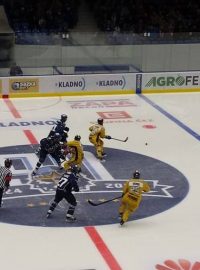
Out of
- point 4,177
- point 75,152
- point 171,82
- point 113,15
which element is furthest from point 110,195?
point 113,15

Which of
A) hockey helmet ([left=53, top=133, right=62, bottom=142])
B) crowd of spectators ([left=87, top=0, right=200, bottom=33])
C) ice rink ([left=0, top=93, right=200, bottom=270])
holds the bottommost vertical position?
A: ice rink ([left=0, top=93, right=200, bottom=270])

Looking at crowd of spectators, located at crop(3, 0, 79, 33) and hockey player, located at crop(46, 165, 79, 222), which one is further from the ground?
crowd of spectators, located at crop(3, 0, 79, 33)

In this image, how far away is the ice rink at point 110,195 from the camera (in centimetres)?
992

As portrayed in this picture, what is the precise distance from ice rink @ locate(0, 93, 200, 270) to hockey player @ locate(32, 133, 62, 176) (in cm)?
43

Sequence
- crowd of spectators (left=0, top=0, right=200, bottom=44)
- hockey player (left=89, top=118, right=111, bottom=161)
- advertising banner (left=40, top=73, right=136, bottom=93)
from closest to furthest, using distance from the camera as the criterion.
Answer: hockey player (left=89, top=118, right=111, bottom=161) < advertising banner (left=40, top=73, right=136, bottom=93) < crowd of spectators (left=0, top=0, right=200, bottom=44)

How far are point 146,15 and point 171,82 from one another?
4841 mm

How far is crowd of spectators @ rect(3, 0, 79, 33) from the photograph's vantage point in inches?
923

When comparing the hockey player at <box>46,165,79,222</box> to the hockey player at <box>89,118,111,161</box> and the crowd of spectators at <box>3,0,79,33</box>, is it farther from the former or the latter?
the crowd of spectators at <box>3,0,79,33</box>

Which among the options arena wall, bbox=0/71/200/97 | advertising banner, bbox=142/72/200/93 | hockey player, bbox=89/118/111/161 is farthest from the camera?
advertising banner, bbox=142/72/200/93

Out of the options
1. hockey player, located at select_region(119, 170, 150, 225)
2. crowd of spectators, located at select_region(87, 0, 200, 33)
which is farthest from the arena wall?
hockey player, located at select_region(119, 170, 150, 225)

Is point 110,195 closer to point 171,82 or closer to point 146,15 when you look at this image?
point 171,82

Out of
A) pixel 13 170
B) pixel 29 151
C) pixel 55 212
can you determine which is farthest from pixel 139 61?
pixel 55 212

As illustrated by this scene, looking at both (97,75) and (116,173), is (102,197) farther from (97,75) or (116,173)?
(97,75)

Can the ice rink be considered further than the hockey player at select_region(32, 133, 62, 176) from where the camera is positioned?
No
